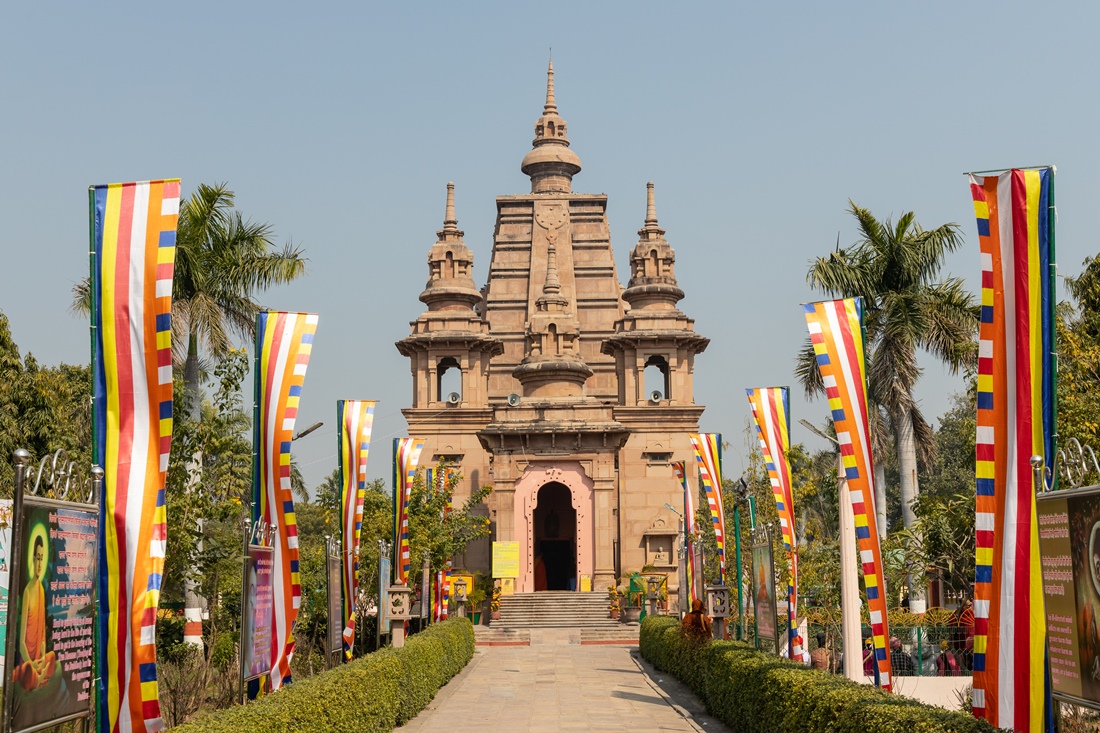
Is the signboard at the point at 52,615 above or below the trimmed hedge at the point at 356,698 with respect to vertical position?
above

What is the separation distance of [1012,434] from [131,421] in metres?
8.23

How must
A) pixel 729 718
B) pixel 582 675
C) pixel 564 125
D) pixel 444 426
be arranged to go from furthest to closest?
pixel 564 125
pixel 444 426
pixel 582 675
pixel 729 718

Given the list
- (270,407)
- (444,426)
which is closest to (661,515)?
(444,426)

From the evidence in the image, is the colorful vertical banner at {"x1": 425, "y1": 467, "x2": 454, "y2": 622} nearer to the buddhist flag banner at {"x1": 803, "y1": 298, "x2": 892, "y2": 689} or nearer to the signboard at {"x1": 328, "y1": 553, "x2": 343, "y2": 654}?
the signboard at {"x1": 328, "y1": 553, "x2": 343, "y2": 654}

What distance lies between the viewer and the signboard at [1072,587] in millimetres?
9352

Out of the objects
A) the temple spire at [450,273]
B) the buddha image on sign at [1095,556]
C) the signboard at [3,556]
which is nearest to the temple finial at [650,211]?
the temple spire at [450,273]

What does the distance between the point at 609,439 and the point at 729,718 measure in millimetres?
35741

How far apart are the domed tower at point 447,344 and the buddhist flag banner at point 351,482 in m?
41.0

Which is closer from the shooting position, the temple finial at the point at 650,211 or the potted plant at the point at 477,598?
the potted plant at the point at 477,598

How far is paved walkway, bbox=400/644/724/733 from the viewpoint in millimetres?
22375

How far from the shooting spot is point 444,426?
65125 millimetres

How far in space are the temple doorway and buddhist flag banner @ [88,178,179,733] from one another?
52.4 meters

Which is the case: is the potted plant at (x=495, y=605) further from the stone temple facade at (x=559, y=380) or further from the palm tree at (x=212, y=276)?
the palm tree at (x=212, y=276)

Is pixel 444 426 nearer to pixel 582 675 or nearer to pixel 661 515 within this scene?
pixel 661 515
